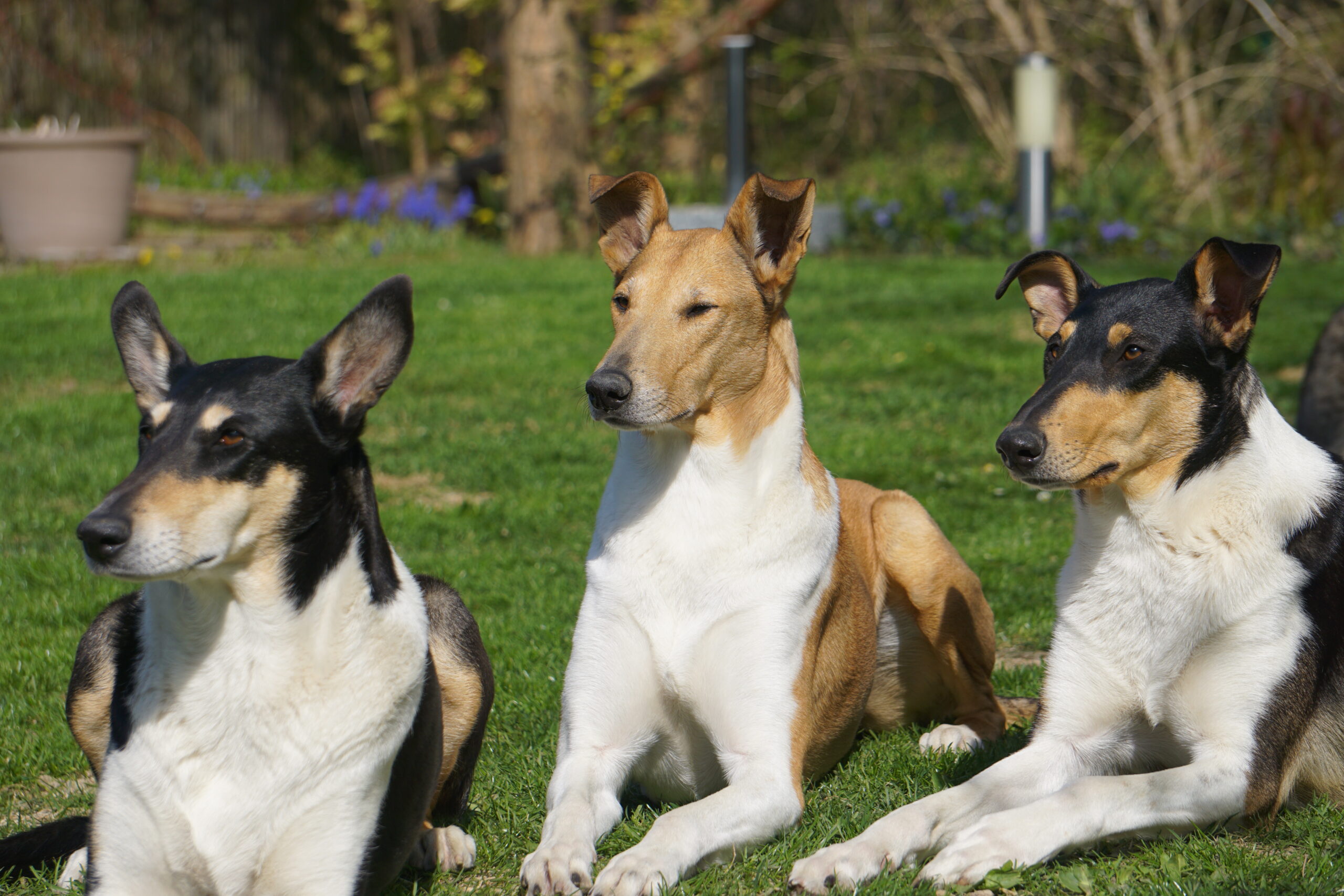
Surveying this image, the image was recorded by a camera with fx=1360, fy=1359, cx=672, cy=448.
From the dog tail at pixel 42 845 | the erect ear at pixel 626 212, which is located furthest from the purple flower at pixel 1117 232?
the dog tail at pixel 42 845

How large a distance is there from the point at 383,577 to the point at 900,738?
7.07 ft

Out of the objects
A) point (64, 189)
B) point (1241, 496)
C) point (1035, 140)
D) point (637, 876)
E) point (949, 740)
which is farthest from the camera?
point (1035, 140)

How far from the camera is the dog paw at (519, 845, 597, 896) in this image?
11.1ft

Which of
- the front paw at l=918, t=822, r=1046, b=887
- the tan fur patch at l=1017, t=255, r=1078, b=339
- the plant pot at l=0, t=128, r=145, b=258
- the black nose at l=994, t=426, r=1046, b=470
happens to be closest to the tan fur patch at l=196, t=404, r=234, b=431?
the black nose at l=994, t=426, r=1046, b=470

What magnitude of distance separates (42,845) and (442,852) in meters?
1.05

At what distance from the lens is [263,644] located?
3.15m

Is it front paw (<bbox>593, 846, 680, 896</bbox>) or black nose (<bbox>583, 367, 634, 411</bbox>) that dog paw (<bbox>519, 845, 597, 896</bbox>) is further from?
black nose (<bbox>583, 367, 634, 411</bbox>)

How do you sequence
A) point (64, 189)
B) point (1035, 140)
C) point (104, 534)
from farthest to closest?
1. point (1035, 140)
2. point (64, 189)
3. point (104, 534)

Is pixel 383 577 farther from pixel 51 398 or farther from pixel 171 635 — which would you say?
pixel 51 398

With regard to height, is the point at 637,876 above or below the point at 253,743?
below

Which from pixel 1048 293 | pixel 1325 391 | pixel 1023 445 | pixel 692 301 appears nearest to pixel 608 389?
pixel 692 301

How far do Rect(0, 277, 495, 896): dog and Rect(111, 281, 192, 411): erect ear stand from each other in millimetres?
51

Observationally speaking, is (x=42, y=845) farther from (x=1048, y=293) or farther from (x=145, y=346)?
(x=1048, y=293)

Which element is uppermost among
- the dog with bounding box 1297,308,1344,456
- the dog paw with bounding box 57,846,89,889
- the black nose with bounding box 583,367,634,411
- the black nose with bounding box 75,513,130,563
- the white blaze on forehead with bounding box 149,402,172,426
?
the white blaze on forehead with bounding box 149,402,172,426
